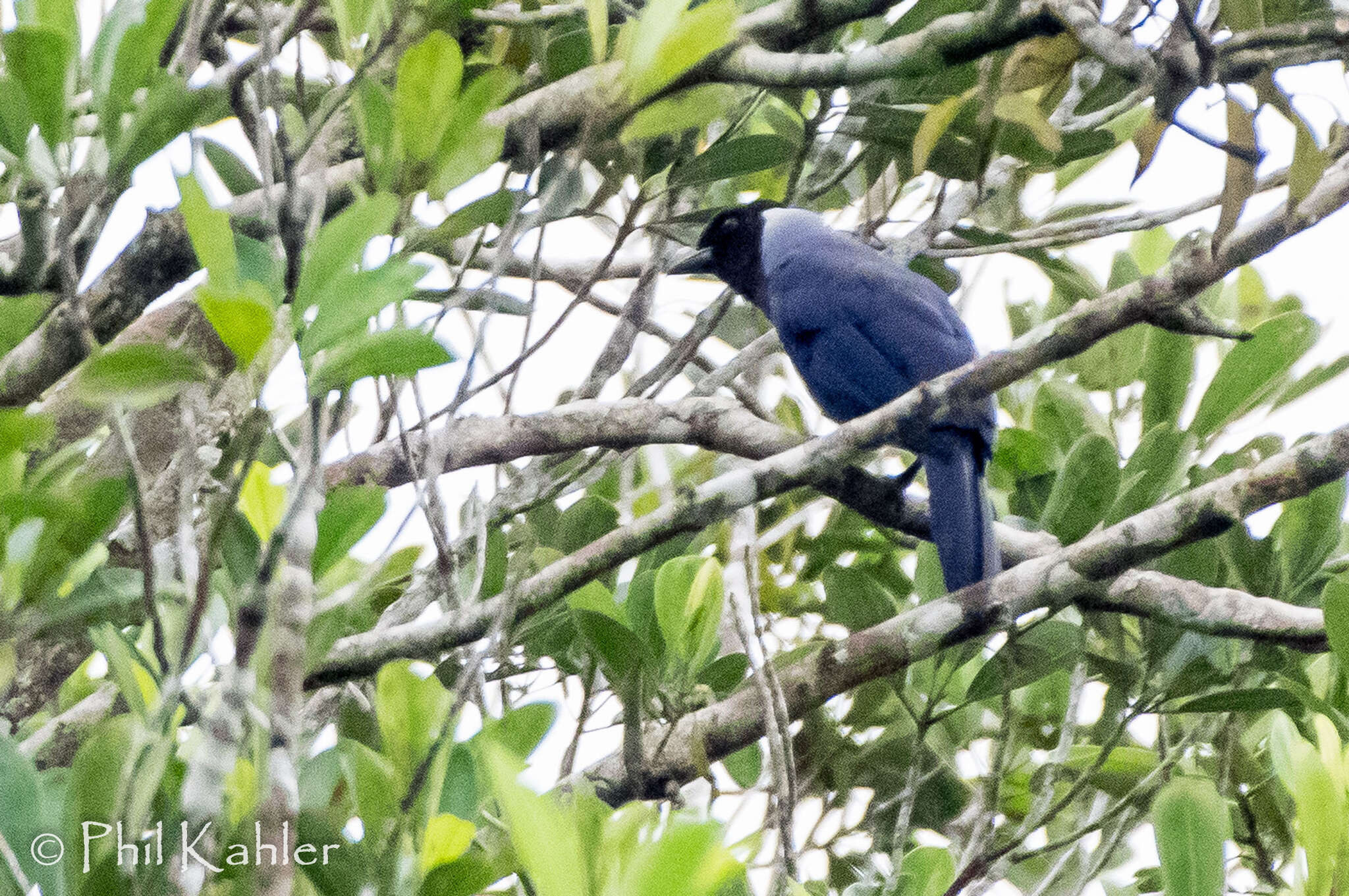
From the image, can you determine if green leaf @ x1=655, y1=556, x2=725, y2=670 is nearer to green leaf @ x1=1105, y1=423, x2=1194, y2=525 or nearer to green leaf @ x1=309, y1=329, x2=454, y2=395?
green leaf @ x1=1105, y1=423, x2=1194, y2=525

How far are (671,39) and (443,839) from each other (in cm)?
115

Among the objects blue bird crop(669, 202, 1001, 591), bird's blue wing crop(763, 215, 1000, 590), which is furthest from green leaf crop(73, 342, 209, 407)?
bird's blue wing crop(763, 215, 1000, 590)

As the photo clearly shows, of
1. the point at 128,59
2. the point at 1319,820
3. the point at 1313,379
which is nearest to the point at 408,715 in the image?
the point at 128,59

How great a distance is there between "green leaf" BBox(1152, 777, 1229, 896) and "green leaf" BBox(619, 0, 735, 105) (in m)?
1.17

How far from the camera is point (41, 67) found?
4.83ft

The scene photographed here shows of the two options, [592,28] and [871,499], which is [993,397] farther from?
[592,28]

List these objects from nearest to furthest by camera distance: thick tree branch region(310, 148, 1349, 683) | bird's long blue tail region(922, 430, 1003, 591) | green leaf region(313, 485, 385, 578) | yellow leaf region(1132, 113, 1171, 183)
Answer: green leaf region(313, 485, 385, 578) → thick tree branch region(310, 148, 1349, 683) → yellow leaf region(1132, 113, 1171, 183) → bird's long blue tail region(922, 430, 1003, 591)

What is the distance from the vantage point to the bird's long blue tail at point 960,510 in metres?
2.85

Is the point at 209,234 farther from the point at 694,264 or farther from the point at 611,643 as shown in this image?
the point at 694,264

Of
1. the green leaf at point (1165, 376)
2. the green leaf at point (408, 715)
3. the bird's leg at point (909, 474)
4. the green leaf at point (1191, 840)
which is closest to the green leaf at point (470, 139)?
the green leaf at point (408, 715)

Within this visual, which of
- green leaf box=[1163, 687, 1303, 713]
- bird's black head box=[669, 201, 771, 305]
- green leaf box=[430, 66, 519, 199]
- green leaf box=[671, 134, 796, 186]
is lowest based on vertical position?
green leaf box=[1163, 687, 1303, 713]

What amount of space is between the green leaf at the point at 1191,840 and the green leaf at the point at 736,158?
1564mm

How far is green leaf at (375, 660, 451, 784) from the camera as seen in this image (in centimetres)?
134

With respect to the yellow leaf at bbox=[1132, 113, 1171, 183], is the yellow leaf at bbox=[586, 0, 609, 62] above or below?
above
